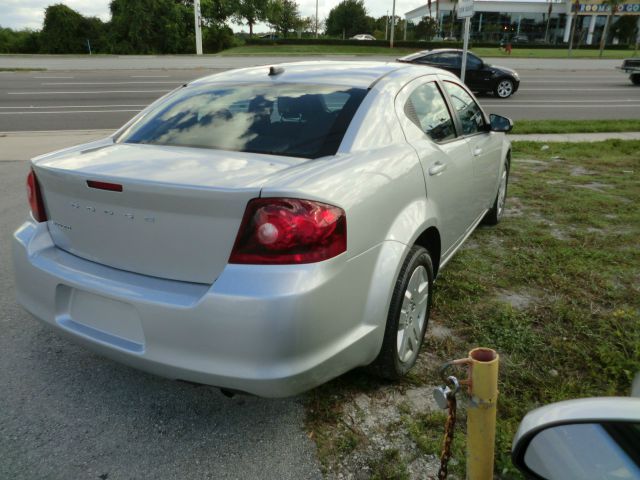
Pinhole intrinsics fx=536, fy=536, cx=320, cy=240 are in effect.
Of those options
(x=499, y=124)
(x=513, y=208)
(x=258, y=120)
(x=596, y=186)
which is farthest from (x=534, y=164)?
(x=258, y=120)

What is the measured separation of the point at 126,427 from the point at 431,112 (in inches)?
98.2

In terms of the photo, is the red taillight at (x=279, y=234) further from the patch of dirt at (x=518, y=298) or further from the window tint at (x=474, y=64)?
the window tint at (x=474, y=64)

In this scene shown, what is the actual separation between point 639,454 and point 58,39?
62.8 meters

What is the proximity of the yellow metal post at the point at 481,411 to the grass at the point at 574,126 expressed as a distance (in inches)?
403

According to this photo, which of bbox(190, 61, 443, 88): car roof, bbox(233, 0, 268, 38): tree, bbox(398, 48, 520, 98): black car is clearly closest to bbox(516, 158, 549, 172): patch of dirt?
bbox(190, 61, 443, 88): car roof

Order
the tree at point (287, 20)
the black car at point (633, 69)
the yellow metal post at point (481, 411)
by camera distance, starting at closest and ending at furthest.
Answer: the yellow metal post at point (481, 411) → the black car at point (633, 69) → the tree at point (287, 20)

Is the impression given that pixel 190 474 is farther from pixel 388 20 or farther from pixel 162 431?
pixel 388 20

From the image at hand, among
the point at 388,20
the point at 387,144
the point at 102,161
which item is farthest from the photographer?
the point at 388,20

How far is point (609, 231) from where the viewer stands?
5.04 m

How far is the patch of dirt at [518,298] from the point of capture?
3604mm

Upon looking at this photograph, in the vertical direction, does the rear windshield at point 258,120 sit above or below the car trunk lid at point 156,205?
above

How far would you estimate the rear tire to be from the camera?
250 cm

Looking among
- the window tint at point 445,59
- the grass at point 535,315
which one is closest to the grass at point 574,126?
the grass at point 535,315

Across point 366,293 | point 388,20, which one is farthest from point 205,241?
point 388,20
